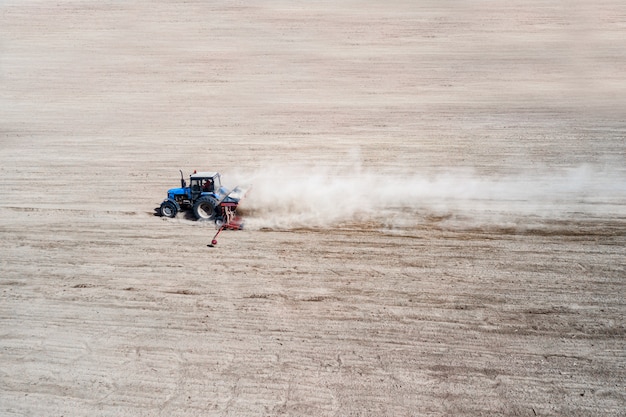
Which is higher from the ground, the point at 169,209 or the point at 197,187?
the point at 197,187

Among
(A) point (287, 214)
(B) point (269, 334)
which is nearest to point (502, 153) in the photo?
(A) point (287, 214)

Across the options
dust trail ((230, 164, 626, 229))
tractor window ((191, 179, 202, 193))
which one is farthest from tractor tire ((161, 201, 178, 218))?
dust trail ((230, 164, 626, 229))

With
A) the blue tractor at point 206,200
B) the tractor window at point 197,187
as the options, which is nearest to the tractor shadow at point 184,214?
the blue tractor at point 206,200

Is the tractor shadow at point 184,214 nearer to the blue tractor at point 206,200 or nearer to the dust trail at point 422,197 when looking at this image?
the blue tractor at point 206,200

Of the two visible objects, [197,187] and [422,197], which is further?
[422,197]

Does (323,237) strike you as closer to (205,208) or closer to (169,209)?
(205,208)

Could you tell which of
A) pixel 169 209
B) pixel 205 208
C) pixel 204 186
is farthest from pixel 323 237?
pixel 169 209
